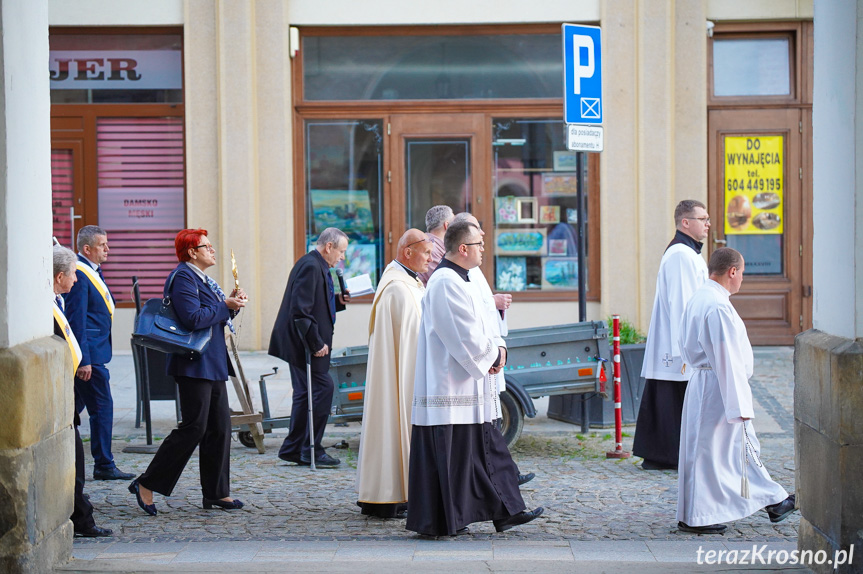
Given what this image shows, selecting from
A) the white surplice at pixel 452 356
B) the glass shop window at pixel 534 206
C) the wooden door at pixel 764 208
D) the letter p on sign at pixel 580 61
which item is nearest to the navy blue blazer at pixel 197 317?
the white surplice at pixel 452 356

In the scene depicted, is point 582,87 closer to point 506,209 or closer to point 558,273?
point 506,209

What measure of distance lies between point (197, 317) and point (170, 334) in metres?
0.19

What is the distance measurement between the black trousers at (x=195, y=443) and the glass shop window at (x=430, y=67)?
7.48m

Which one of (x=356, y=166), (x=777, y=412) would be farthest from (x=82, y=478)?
(x=356, y=166)

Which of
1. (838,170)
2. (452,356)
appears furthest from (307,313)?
(838,170)

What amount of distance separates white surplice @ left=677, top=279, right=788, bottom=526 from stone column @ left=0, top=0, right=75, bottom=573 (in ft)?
11.1

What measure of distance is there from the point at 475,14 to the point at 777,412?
246 inches

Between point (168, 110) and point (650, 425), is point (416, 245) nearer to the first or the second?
point (650, 425)

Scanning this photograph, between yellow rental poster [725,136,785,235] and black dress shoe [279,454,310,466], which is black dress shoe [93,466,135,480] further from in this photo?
yellow rental poster [725,136,785,235]

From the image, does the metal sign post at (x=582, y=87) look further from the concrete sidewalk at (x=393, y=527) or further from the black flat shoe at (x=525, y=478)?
the black flat shoe at (x=525, y=478)

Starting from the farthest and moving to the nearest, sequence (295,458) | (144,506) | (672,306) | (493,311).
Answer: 1. (295,458)
2. (672,306)
3. (493,311)
4. (144,506)

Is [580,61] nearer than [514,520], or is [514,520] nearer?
[514,520]

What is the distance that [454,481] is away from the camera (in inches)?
242

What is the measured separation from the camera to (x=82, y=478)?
20.8ft
